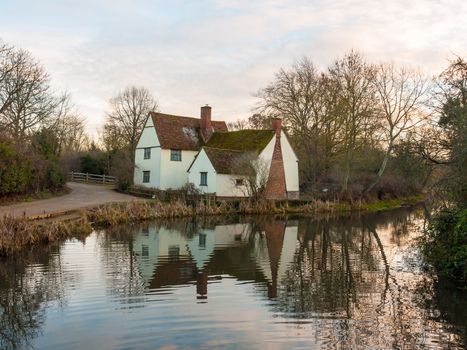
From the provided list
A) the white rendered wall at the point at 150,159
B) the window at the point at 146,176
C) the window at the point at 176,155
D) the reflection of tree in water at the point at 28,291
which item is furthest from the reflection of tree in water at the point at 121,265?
the window at the point at 146,176

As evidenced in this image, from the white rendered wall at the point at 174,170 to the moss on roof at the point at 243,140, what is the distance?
287 cm

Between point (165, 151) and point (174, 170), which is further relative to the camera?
point (174, 170)

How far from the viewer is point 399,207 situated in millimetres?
41750

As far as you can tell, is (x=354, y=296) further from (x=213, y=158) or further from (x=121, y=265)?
(x=213, y=158)

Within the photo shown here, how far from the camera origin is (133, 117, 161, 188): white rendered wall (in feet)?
135

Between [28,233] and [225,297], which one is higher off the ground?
Answer: [28,233]

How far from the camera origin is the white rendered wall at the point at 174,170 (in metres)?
40.8

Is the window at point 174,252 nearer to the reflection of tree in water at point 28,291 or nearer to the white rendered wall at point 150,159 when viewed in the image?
the reflection of tree in water at point 28,291

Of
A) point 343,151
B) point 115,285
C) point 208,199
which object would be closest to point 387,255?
point 115,285

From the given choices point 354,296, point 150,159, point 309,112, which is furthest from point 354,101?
point 354,296

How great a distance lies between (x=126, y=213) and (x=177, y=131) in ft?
57.6

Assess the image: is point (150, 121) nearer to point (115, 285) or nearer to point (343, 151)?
point (343, 151)

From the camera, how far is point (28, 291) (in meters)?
11.8

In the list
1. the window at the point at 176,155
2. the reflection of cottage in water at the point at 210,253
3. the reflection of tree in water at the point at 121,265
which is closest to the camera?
the reflection of tree in water at the point at 121,265
